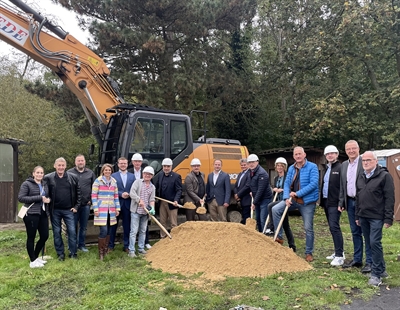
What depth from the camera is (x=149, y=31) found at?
13281 mm

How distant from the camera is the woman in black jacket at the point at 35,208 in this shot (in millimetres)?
6121

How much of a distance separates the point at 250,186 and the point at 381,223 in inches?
109

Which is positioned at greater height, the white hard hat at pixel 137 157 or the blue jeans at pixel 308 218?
the white hard hat at pixel 137 157

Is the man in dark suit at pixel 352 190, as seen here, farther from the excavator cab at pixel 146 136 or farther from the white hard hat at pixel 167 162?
the excavator cab at pixel 146 136

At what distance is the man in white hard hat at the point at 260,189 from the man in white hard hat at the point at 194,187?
106 centimetres

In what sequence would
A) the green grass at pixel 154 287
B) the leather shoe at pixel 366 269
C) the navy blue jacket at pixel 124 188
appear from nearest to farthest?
1. the green grass at pixel 154 287
2. the leather shoe at pixel 366 269
3. the navy blue jacket at pixel 124 188

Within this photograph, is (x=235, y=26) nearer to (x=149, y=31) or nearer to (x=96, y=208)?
(x=149, y=31)

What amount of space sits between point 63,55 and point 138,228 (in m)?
4.31

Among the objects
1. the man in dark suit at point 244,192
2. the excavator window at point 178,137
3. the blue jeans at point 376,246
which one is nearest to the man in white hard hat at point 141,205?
the excavator window at point 178,137

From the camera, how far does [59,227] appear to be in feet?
21.8

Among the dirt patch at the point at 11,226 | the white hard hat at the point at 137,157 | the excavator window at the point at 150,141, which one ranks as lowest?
the dirt patch at the point at 11,226

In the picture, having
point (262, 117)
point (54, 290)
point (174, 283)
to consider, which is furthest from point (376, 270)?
point (262, 117)

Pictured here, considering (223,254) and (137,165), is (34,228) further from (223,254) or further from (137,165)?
(223,254)

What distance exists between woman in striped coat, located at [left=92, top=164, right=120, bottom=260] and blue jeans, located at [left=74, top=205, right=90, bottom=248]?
0.47m
